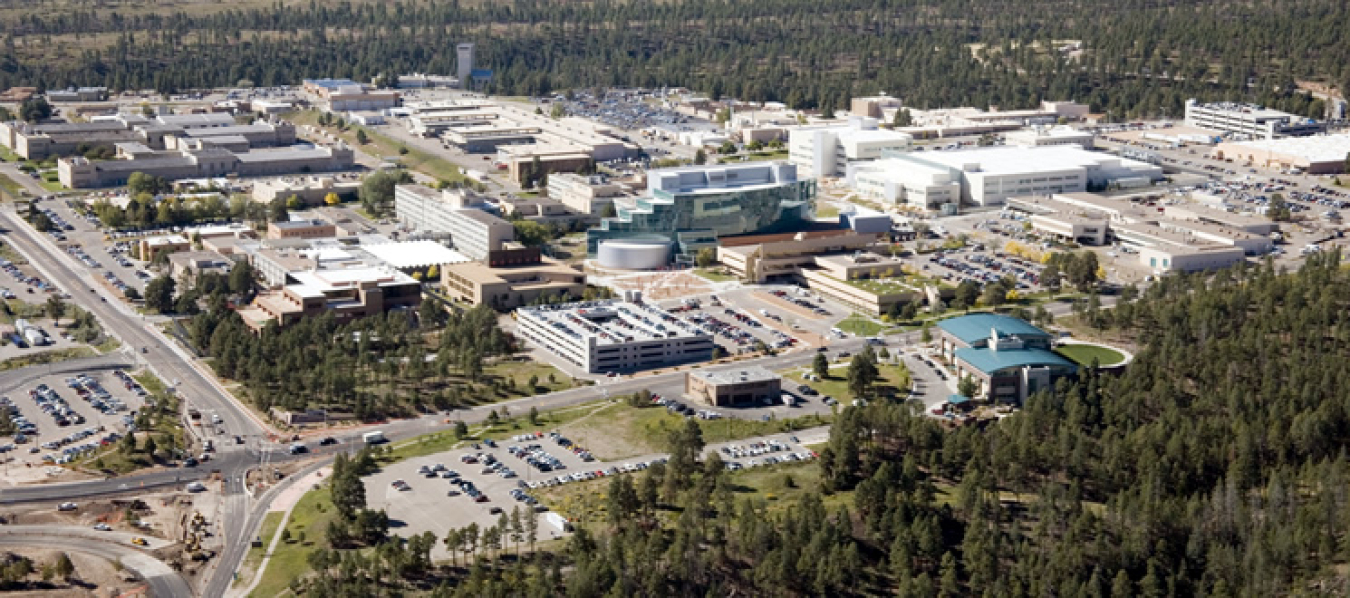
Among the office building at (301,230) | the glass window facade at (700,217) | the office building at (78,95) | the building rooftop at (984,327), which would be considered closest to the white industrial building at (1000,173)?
the glass window facade at (700,217)

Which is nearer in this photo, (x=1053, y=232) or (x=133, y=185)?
→ (x=1053, y=232)

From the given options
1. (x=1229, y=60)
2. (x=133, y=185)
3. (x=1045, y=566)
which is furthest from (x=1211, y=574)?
(x=1229, y=60)

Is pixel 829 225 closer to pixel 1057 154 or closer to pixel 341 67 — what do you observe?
pixel 1057 154

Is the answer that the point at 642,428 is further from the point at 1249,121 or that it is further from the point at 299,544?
the point at 1249,121

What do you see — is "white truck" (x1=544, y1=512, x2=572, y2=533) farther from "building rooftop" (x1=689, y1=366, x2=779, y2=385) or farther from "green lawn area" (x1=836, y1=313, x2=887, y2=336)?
"green lawn area" (x1=836, y1=313, x2=887, y2=336)

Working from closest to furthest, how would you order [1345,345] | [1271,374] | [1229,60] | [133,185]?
[1271,374], [1345,345], [133,185], [1229,60]

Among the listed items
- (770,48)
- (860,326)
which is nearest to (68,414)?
(860,326)

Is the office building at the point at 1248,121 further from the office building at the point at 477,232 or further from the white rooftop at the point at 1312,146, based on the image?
the office building at the point at 477,232

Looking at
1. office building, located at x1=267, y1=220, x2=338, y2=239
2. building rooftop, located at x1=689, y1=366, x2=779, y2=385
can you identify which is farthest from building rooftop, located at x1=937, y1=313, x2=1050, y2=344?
office building, located at x1=267, y1=220, x2=338, y2=239
